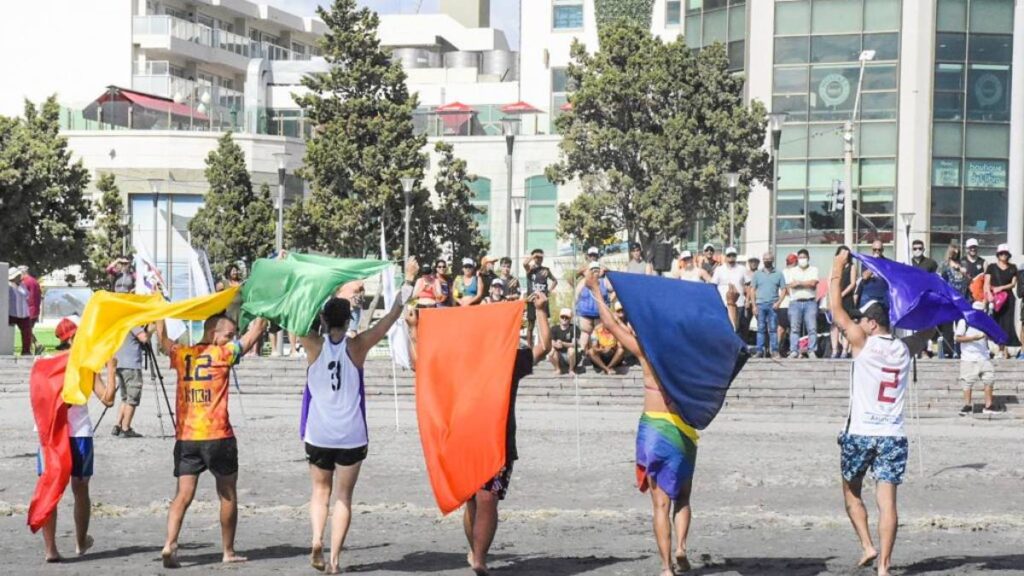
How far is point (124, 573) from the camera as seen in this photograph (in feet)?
37.7

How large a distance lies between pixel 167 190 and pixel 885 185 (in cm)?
2631

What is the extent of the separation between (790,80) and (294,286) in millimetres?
48979

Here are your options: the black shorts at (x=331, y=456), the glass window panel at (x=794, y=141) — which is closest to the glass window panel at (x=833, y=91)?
the glass window panel at (x=794, y=141)

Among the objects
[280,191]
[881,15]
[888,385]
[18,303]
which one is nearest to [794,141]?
[881,15]

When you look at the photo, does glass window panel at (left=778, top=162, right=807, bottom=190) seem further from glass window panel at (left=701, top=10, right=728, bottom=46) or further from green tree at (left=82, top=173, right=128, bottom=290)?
green tree at (left=82, top=173, right=128, bottom=290)

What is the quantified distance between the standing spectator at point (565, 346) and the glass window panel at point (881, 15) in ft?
109

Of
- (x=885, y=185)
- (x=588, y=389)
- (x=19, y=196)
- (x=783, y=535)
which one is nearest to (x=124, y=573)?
(x=783, y=535)

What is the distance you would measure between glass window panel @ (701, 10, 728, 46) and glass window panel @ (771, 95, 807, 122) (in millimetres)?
3349

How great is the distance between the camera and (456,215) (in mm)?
54781

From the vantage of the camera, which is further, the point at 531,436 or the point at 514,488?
the point at 531,436

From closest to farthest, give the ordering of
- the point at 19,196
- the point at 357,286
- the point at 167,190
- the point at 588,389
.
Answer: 1. the point at 357,286
2. the point at 588,389
3. the point at 19,196
4. the point at 167,190

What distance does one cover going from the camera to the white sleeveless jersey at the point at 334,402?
11.4 meters

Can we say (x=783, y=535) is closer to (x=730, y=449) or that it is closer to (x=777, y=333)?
(x=730, y=449)

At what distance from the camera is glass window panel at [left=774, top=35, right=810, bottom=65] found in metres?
58.9
